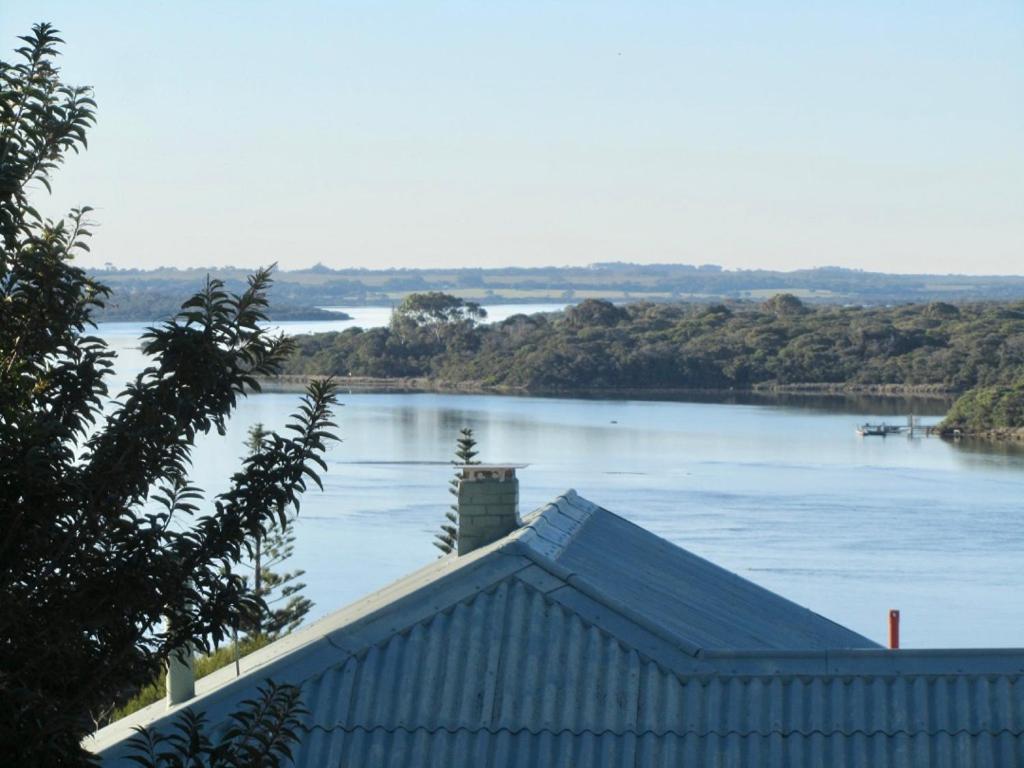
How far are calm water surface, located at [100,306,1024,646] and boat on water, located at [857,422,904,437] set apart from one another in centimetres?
73

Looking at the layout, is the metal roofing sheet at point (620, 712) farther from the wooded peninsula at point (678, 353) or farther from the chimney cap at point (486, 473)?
the wooded peninsula at point (678, 353)

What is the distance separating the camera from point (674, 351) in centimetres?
8119

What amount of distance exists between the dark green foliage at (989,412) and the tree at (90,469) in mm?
57162

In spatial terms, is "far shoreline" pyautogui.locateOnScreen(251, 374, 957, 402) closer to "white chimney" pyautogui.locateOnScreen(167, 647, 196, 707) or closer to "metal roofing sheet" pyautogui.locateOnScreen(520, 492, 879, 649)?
"metal roofing sheet" pyautogui.locateOnScreen(520, 492, 879, 649)

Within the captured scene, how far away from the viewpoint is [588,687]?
6777 mm

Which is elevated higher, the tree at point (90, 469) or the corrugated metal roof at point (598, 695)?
the tree at point (90, 469)

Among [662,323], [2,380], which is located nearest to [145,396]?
[2,380]

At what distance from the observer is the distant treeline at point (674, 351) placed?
77375 millimetres

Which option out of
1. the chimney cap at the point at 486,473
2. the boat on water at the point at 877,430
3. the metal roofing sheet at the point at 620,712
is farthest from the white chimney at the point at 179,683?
the boat on water at the point at 877,430

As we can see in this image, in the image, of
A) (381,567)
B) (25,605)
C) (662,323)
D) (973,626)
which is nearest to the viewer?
(25,605)

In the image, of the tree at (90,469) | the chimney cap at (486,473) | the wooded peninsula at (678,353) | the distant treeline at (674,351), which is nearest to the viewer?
the tree at (90,469)

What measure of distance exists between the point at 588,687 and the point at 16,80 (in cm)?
307

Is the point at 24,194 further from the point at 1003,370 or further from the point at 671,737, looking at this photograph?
the point at 1003,370

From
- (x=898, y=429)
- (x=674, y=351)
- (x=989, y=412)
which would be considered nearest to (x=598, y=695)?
(x=898, y=429)
